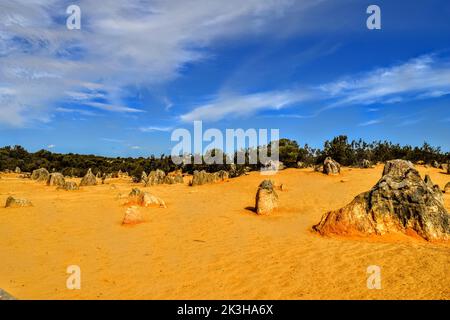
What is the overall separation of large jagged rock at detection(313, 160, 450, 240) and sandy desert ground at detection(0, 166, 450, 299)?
0.57 metres

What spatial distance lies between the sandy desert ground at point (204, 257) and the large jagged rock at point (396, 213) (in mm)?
568

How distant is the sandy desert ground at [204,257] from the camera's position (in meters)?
7.39

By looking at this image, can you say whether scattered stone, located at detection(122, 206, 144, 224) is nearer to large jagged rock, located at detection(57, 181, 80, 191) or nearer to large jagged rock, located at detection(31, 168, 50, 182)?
large jagged rock, located at detection(57, 181, 80, 191)

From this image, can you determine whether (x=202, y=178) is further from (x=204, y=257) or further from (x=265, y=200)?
(x=204, y=257)

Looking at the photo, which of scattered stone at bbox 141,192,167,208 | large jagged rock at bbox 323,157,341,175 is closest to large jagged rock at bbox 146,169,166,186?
scattered stone at bbox 141,192,167,208

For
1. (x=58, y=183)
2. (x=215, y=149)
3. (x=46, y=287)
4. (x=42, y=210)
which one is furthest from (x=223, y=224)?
(x=215, y=149)

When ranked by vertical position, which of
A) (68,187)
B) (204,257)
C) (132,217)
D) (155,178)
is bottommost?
(204,257)

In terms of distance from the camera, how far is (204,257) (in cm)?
1007

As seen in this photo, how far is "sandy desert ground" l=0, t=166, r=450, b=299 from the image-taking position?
7387 mm

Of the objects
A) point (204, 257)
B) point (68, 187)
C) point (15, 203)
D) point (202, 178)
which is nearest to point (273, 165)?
point (202, 178)

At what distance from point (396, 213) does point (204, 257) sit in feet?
21.2

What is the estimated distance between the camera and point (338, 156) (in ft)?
143
